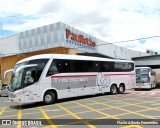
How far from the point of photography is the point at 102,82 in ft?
67.9

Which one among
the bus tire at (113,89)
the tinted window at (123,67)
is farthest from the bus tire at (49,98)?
the tinted window at (123,67)

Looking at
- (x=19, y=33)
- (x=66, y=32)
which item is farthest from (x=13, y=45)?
(x=66, y=32)

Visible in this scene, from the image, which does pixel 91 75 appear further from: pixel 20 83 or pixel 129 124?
pixel 129 124

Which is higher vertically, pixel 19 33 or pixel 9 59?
pixel 19 33

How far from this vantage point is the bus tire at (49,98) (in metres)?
16.4

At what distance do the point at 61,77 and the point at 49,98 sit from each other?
157 centimetres

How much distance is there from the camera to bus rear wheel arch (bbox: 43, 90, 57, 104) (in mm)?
16411

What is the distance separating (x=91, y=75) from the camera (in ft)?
64.5

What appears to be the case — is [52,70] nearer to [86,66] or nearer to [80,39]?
[86,66]

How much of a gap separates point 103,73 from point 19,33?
18764mm

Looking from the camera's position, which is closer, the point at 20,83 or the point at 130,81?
the point at 20,83

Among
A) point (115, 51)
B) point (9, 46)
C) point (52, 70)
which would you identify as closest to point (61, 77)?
point (52, 70)

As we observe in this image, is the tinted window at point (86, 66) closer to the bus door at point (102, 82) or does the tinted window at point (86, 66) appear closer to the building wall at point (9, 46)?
the bus door at point (102, 82)

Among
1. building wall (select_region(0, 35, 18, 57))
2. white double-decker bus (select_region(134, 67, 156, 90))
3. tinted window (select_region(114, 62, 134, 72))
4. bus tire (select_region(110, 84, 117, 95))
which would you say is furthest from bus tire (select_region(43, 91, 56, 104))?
building wall (select_region(0, 35, 18, 57))
